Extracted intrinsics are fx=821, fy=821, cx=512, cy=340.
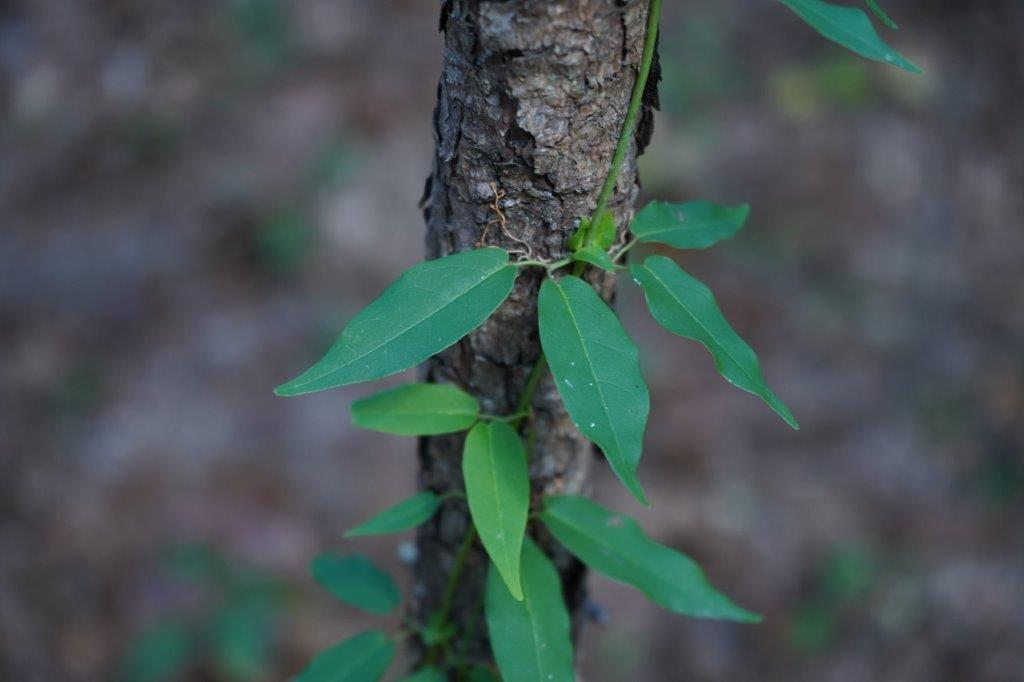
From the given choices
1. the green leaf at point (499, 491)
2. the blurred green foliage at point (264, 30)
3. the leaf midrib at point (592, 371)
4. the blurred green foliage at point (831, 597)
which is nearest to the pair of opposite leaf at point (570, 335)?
the leaf midrib at point (592, 371)

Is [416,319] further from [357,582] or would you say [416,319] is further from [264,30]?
[264,30]

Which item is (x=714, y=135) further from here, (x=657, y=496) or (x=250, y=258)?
(x=250, y=258)

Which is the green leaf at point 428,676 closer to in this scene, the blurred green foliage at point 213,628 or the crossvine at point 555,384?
the crossvine at point 555,384

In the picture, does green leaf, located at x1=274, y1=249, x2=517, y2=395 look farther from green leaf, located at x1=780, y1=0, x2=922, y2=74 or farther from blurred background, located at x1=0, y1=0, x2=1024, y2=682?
blurred background, located at x1=0, y1=0, x2=1024, y2=682

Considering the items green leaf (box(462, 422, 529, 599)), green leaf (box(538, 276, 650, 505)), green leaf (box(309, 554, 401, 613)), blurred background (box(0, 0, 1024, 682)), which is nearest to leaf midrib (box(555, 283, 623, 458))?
green leaf (box(538, 276, 650, 505))

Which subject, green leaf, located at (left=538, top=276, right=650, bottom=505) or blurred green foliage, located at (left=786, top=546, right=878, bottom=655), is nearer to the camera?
green leaf, located at (left=538, top=276, right=650, bottom=505)

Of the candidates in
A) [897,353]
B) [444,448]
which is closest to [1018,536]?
[897,353]
